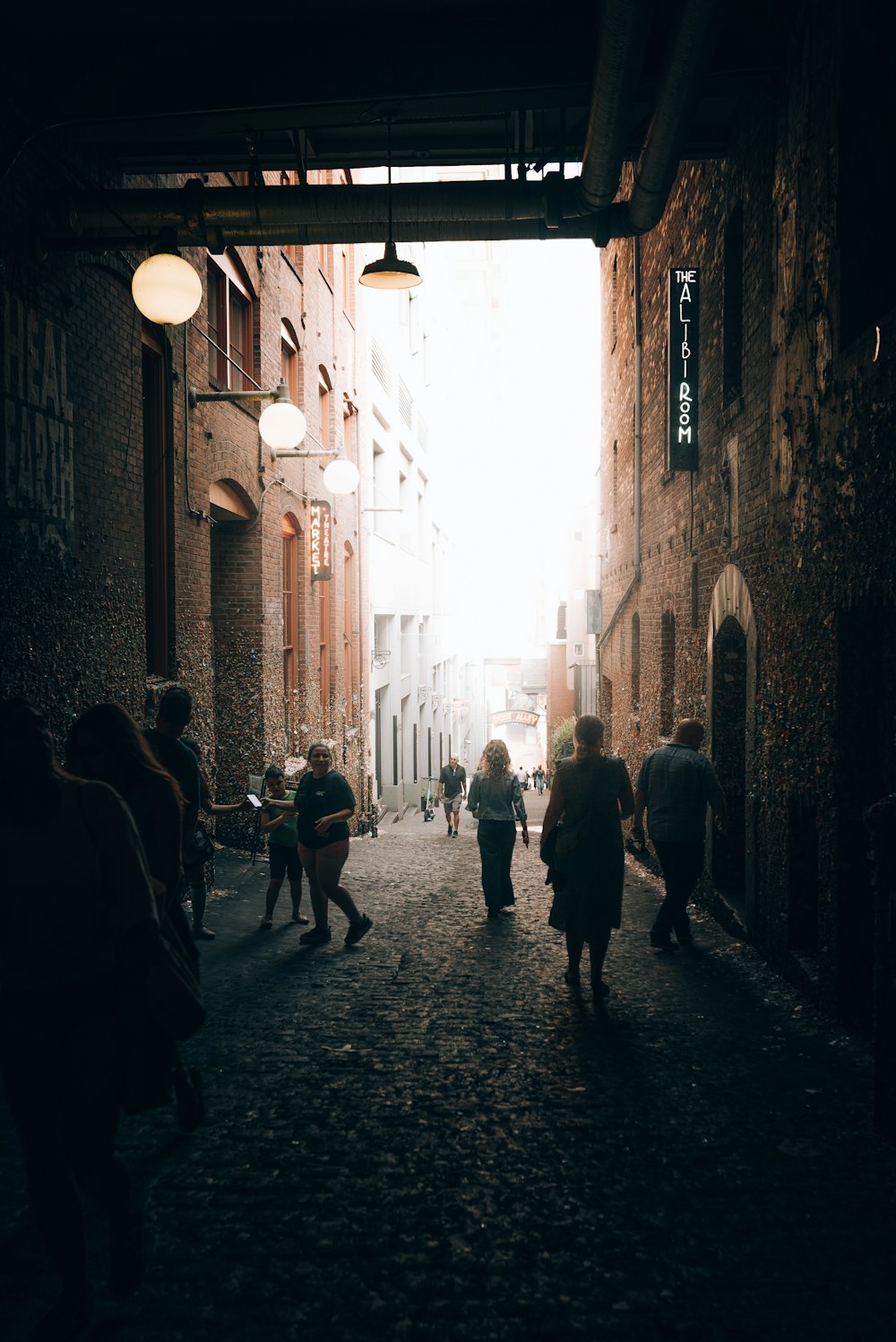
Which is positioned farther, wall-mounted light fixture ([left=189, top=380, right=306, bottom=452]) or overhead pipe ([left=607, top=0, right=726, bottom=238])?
wall-mounted light fixture ([left=189, top=380, right=306, bottom=452])

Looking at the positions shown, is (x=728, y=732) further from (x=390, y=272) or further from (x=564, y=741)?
(x=564, y=741)

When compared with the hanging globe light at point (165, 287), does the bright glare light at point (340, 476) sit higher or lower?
higher

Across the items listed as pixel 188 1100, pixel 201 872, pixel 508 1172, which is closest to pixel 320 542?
pixel 201 872

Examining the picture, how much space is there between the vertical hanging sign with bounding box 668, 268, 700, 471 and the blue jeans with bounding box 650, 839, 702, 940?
13.7 ft

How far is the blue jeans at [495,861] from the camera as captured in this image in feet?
28.1

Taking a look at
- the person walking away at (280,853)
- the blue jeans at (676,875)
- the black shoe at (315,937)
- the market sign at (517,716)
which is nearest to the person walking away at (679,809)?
the blue jeans at (676,875)

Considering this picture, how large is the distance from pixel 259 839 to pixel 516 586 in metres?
90.3

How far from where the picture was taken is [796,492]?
654cm

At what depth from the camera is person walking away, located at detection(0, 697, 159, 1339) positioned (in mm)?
2922

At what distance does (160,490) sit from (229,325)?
11.3ft

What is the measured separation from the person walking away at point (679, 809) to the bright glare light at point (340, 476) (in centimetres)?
920

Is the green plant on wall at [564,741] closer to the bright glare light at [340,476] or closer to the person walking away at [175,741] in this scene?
the bright glare light at [340,476]

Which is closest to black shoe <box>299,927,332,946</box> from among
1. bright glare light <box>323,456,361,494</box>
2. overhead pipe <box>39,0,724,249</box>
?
overhead pipe <box>39,0,724,249</box>

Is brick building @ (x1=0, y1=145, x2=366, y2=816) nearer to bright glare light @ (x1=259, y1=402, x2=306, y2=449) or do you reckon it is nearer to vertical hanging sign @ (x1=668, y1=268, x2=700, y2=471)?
bright glare light @ (x1=259, y1=402, x2=306, y2=449)
